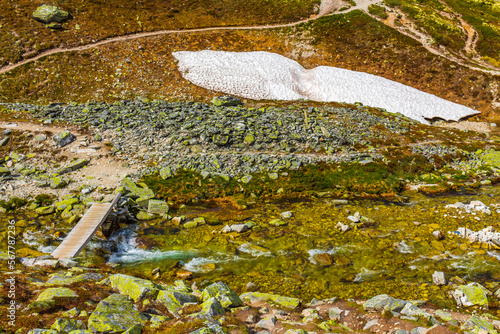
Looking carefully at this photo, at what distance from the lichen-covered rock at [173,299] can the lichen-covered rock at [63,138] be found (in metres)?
24.5

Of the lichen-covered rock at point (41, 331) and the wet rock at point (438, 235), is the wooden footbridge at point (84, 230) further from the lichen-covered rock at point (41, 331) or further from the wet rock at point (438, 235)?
the wet rock at point (438, 235)

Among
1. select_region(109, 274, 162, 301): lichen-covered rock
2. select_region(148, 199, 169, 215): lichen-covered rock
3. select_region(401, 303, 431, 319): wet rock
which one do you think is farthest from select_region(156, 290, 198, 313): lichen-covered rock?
select_region(148, 199, 169, 215): lichen-covered rock

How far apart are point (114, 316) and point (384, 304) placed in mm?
11708

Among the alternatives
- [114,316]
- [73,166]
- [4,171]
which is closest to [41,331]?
[114,316]

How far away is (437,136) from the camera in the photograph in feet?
130

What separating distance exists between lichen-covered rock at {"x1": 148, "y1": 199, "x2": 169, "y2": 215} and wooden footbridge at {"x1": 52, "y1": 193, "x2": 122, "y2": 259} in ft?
8.84

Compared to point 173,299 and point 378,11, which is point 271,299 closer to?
point 173,299

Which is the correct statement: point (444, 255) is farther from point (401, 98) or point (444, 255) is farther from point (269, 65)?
point (269, 65)

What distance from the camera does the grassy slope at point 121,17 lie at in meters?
52.3

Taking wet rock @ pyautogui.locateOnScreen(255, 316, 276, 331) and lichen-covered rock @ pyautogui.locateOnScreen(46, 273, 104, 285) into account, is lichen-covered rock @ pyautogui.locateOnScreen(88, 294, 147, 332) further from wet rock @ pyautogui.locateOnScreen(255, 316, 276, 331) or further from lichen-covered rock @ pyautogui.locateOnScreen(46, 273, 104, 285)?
wet rock @ pyautogui.locateOnScreen(255, 316, 276, 331)

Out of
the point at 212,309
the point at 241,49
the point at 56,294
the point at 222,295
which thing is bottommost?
the point at 222,295

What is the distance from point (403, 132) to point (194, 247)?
30.1 metres

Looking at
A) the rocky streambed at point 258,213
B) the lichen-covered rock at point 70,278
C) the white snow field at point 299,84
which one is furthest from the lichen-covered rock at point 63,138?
the white snow field at point 299,84

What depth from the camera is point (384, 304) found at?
572 inches
